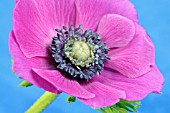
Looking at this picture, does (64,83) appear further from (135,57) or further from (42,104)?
(135,57)

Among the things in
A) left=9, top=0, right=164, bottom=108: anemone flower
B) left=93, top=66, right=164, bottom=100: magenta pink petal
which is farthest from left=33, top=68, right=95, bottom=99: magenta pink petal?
left=93, top=66, right=164, bottom=100: magenta pink petal

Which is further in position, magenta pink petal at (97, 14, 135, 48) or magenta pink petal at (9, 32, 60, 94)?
magenta pink petal at (97, 14, 135, 48)

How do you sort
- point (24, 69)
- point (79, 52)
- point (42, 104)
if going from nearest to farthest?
point (24, 69), point (42, 104), point (79, 52)

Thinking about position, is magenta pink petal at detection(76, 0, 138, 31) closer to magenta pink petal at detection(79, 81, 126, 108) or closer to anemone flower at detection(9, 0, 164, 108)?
anemone flower at detection(9, 0, 164, 108)

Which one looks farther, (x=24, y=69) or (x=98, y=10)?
(x=98, y=10)

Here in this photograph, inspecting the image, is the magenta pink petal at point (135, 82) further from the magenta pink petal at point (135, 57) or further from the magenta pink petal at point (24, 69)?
the magenta pink petal at point (24, 69)

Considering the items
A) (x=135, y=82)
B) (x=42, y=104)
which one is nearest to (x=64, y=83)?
(x=42, y=104)

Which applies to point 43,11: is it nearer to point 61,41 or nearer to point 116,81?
point 61,41
